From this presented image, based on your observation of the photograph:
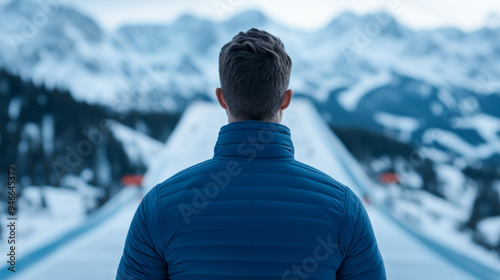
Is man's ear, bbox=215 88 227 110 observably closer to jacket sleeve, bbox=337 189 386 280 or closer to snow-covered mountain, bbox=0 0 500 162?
jacket sleeve, bbox=337 189 386 280

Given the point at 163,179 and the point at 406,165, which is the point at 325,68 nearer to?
the point at 406,165

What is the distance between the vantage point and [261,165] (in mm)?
792

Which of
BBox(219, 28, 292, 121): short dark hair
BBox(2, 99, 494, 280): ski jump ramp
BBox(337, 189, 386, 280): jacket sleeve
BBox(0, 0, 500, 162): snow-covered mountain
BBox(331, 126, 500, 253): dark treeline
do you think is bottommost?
BBox(337, 189, 386, 280): jacket sleeve

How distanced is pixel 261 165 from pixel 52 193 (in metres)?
20.1

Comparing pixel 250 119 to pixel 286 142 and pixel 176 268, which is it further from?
pixel 176 268

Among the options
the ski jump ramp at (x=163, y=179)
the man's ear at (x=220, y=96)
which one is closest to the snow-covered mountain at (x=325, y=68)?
the ski jump ramp at (x=163, y=179)

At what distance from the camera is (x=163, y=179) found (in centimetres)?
456

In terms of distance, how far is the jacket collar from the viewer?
0.80 meters

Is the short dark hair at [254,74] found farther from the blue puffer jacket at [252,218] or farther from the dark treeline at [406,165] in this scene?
the dark treeline at [406,165]

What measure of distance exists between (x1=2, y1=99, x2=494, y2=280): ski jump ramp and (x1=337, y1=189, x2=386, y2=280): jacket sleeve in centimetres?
200

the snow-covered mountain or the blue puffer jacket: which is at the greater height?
the snow-covered mountain

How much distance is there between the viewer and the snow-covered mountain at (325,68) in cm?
4769

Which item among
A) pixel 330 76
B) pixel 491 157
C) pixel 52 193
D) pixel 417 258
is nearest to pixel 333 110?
pixel 330 76

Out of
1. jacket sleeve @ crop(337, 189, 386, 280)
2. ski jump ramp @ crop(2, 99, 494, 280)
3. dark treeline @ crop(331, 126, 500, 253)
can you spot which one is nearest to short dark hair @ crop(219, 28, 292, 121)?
jacket sleeve @ crop(337, 189, 386, 280)
